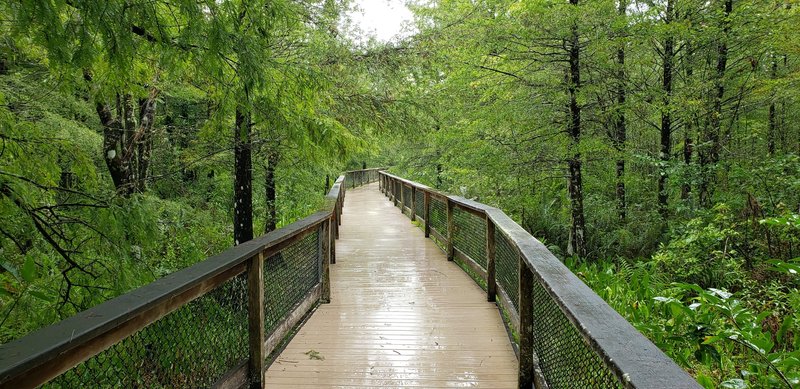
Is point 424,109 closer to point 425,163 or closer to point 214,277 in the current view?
point 425,163

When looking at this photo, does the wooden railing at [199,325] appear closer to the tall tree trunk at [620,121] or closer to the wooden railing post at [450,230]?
the wooden railing post at [450,230]

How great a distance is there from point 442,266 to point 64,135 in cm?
516

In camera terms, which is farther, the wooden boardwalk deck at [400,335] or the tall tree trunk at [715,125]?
the tall tree trunk at [715,125]

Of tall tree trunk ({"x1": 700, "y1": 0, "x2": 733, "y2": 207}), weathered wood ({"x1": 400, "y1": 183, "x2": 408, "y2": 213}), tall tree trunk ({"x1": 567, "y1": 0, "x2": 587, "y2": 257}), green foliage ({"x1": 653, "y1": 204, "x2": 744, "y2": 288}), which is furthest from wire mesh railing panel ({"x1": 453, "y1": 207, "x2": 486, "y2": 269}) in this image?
weathered wood ({"x1": 400, "y1": 183, "x2": 408, "y2": 213})

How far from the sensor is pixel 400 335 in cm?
397

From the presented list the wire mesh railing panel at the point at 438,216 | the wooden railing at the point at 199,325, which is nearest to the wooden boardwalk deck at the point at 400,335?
the wooden railing at the point at 199,325

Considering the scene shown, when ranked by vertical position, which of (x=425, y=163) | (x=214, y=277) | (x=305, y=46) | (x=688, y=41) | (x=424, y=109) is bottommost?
(x=214, y=277)

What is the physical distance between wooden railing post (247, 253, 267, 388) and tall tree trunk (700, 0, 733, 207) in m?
8.28

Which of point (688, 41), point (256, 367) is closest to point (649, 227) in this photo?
point (688, 41)

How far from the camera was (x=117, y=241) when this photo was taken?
298cm

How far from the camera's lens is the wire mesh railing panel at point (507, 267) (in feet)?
12.2

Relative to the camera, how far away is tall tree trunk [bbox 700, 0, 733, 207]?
27.2ft

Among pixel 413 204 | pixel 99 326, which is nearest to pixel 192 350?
pixel 99 326

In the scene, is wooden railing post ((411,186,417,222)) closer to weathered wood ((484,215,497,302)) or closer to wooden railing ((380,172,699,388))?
wooden railing ((380,172,699,388))
